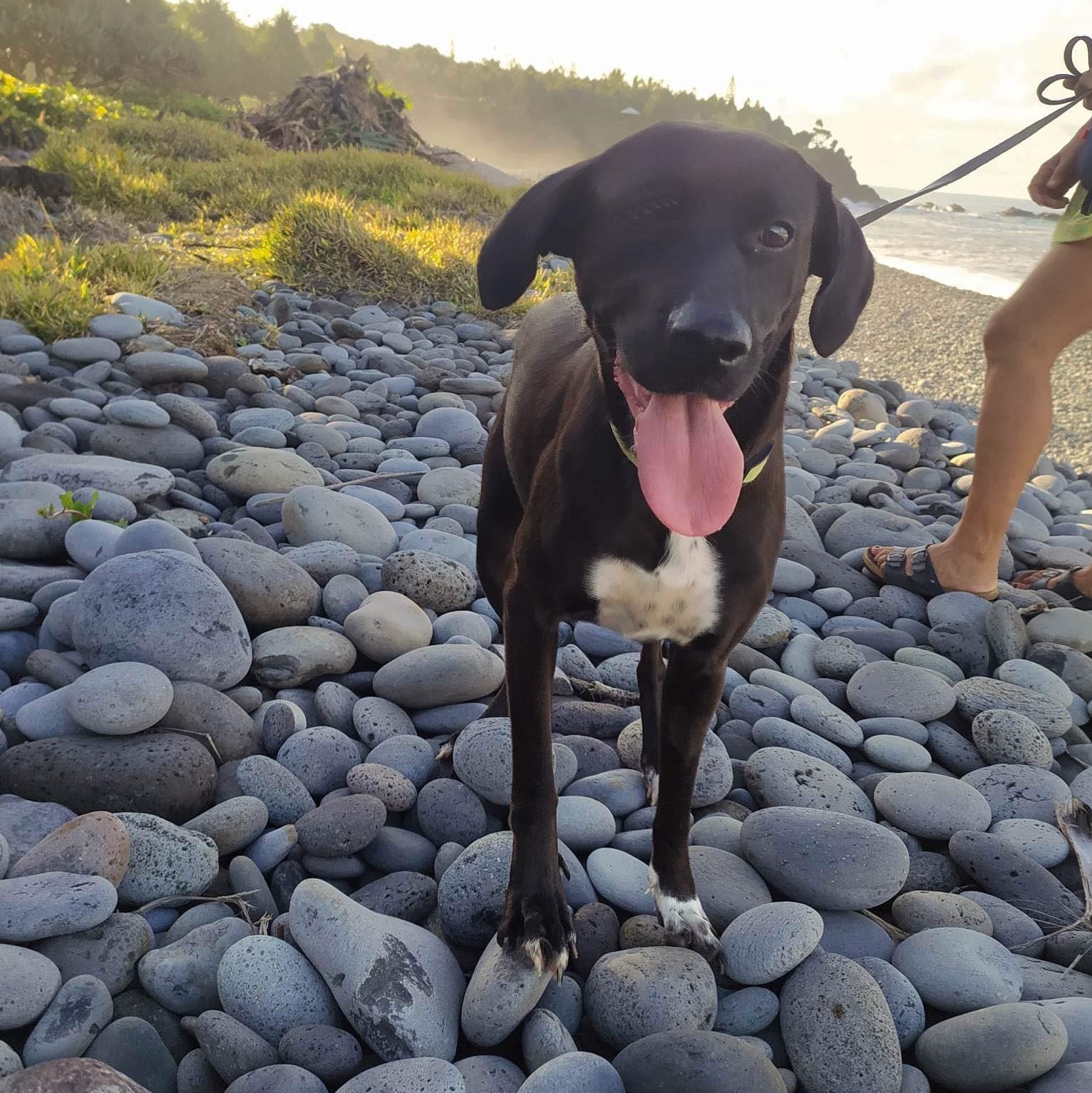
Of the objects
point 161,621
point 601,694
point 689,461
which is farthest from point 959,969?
point 161,621

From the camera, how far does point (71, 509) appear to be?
3.26 meters

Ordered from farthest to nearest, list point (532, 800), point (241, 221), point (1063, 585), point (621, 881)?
point (241, 221)
point (1063, 585)
point (621, 881)
point (532, 800)

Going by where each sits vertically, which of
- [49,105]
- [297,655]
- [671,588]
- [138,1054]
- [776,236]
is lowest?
[138,1054]

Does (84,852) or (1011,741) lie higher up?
(1011,741)

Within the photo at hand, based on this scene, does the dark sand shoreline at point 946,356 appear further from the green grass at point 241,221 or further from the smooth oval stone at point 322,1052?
the smooth oval stone at point 322,1052

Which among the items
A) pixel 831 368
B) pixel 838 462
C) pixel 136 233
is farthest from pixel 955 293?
pixel 136 233

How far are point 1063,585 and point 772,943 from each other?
3072 mm

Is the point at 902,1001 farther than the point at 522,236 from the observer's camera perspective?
No

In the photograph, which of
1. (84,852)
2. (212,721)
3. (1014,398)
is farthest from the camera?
(1014,398)

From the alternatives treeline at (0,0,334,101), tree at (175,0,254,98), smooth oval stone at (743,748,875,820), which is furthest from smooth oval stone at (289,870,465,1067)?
tree at (175,0,254,98)

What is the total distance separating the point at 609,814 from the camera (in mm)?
2553

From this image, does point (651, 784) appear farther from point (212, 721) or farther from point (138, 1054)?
point (138, 1054)

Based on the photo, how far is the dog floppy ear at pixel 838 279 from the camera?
2.22 meters

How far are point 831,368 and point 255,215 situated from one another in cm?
701
